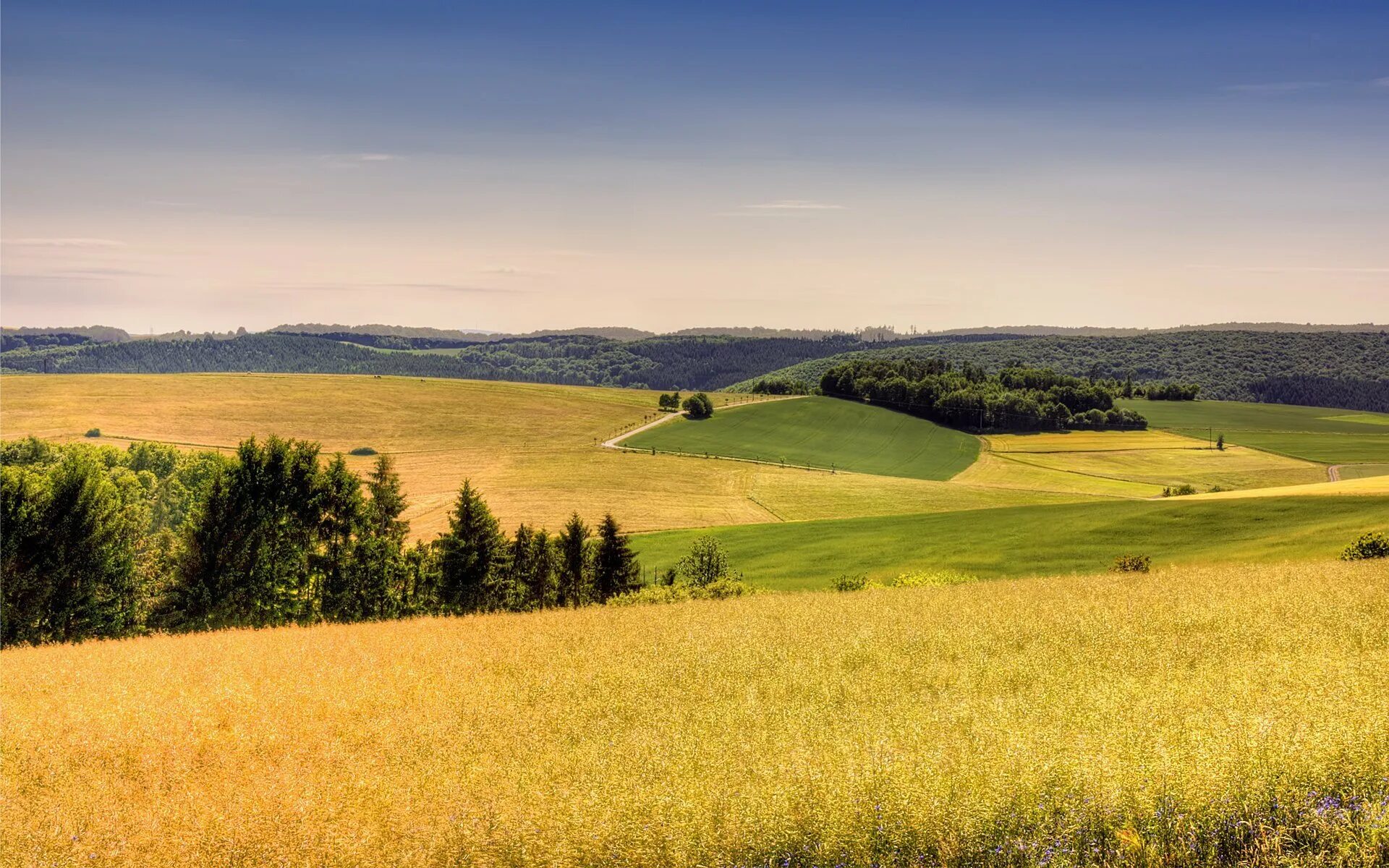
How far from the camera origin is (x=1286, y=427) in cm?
14675

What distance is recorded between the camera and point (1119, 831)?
595 cm

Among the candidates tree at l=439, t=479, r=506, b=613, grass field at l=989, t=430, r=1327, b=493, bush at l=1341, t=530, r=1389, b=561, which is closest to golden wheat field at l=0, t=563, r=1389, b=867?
bush at l=1341, t=530, r=1389, b=561

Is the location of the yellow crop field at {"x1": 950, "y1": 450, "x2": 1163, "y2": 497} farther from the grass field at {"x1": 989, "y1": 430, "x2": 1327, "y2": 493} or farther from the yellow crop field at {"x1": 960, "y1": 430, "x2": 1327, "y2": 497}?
the grass field at {"x1": 989, "y1": 430, "x2": 1327, "y2": 493}

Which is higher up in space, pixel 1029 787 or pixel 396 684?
pixel 1029 787

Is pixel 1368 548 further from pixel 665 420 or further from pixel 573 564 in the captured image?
pixel 665 420

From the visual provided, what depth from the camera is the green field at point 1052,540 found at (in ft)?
119

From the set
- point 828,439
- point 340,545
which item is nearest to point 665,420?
point 828,439

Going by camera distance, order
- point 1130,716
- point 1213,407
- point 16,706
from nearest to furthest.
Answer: point 1130,716 < point 16,706 < point 1213,407

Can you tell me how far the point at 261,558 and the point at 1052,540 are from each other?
43.0 m

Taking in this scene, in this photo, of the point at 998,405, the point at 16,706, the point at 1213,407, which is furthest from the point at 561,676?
the point at 1213,407

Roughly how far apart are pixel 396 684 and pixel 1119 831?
962 cm

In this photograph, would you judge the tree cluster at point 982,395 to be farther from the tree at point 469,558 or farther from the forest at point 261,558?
the tree at point 469,558

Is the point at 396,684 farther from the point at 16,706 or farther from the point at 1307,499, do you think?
the point at 1307,499

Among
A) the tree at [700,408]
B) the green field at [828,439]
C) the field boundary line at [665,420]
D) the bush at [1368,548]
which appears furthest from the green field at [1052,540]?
the tree at [700,408]
